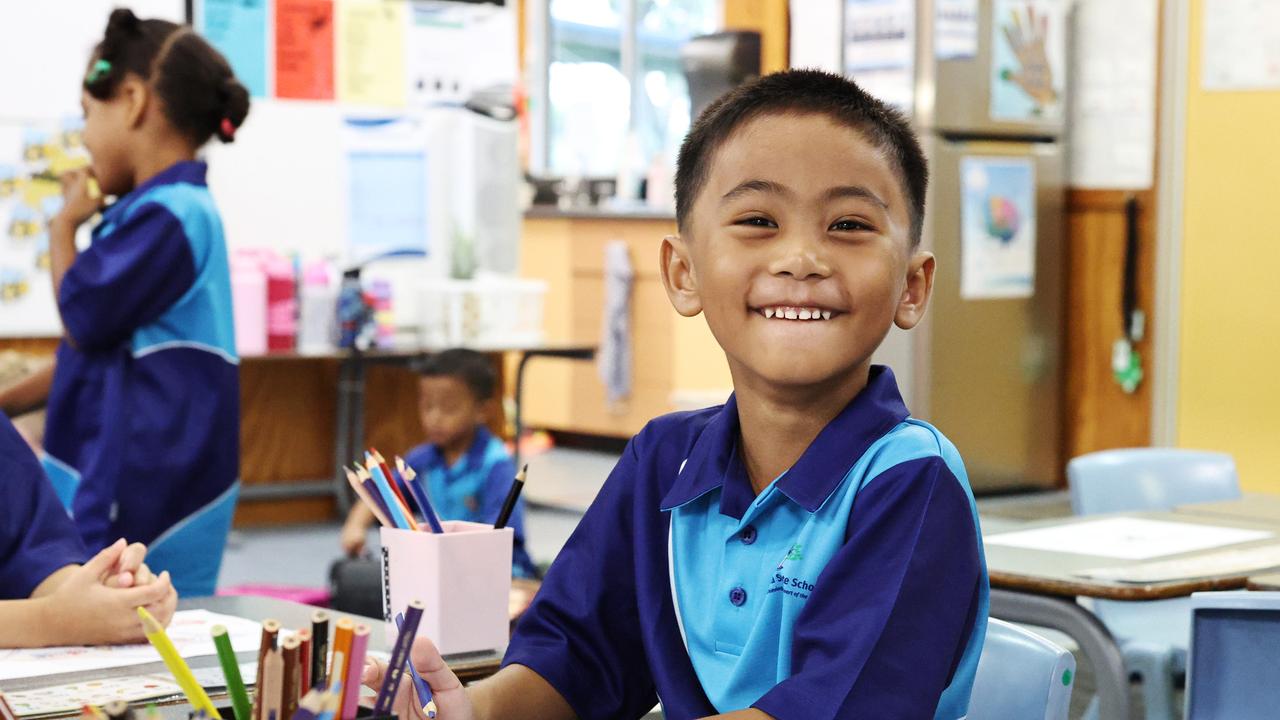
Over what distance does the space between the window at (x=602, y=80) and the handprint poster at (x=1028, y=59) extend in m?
3.10

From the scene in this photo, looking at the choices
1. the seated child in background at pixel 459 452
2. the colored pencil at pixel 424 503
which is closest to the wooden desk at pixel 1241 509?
the seated child in background at pixel 459 452

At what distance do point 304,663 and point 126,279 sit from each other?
1818mm

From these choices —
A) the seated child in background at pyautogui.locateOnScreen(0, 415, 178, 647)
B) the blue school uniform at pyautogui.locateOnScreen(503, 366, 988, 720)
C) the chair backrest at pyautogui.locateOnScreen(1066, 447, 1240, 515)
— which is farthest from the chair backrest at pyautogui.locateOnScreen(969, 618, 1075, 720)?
the chair backrest at pyautogui.locateOnScreen(1066, 447, 1240, 515)

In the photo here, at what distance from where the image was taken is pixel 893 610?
3.51 feet

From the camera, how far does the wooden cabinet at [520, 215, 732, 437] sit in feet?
26.2

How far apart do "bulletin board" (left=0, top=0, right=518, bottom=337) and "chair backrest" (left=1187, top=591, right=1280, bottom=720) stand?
13.6ft

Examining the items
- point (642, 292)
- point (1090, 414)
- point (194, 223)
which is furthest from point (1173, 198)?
point (194, 223)

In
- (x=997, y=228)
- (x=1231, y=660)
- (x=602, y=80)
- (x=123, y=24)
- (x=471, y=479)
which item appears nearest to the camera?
(x=1231, y=660)

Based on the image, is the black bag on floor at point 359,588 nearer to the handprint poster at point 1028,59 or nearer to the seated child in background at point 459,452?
the seated child in background at point 459,452

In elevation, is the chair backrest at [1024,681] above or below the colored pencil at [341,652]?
below

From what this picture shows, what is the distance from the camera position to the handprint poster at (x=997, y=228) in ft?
21.2

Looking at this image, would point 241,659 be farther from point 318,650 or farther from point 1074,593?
point 1074,593

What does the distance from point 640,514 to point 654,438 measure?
7cm

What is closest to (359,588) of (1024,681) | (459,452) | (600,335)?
(459,452)
